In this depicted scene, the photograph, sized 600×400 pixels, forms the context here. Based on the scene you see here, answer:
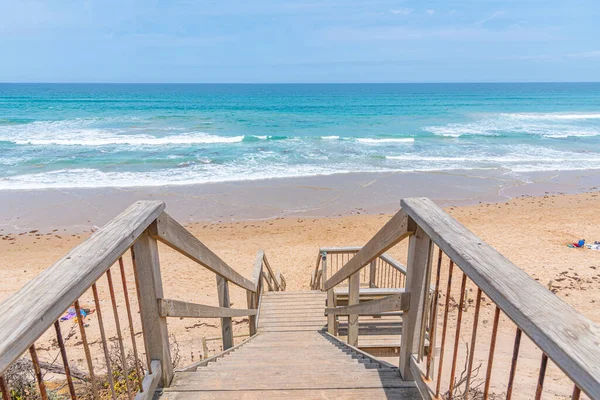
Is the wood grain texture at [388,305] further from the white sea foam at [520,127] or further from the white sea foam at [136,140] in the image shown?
the white sea foam at [520,127]

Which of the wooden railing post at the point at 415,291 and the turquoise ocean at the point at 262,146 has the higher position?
the wooden railing post at the point at 415,291

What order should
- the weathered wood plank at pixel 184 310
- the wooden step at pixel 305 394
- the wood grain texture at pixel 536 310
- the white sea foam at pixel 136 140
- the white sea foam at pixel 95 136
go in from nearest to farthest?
the wood grain texture at pixel 536 310
the weathered wood plank at pixel 184 310
the wooden step at pixel 305 394
the white sea foam at pixel 136 140
the white sea foam at pixel 95 136

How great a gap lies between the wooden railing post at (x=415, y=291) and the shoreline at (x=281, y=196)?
12.9 meters

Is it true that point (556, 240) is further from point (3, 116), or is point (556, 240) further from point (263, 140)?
point (3, 116)

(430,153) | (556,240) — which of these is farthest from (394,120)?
(556,240)

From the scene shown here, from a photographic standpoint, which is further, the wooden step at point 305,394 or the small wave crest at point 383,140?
the small wave crest at point 383,140

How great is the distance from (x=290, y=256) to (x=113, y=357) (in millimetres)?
7333

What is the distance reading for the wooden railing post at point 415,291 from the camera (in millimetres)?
2082

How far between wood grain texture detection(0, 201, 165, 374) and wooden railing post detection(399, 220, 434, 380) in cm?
141

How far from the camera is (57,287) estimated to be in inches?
48.3

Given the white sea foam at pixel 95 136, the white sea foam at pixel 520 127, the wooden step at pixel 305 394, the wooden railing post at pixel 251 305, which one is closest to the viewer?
the wooden step at pixel 305 394

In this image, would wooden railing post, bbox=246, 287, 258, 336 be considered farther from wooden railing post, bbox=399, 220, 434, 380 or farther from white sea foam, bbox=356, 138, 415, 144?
white sea foam, bbox=356, 138, 415, 144

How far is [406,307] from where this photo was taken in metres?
2.34

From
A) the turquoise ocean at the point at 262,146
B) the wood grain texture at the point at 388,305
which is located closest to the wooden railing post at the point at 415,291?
the wood grain texture at the point at 388,305
